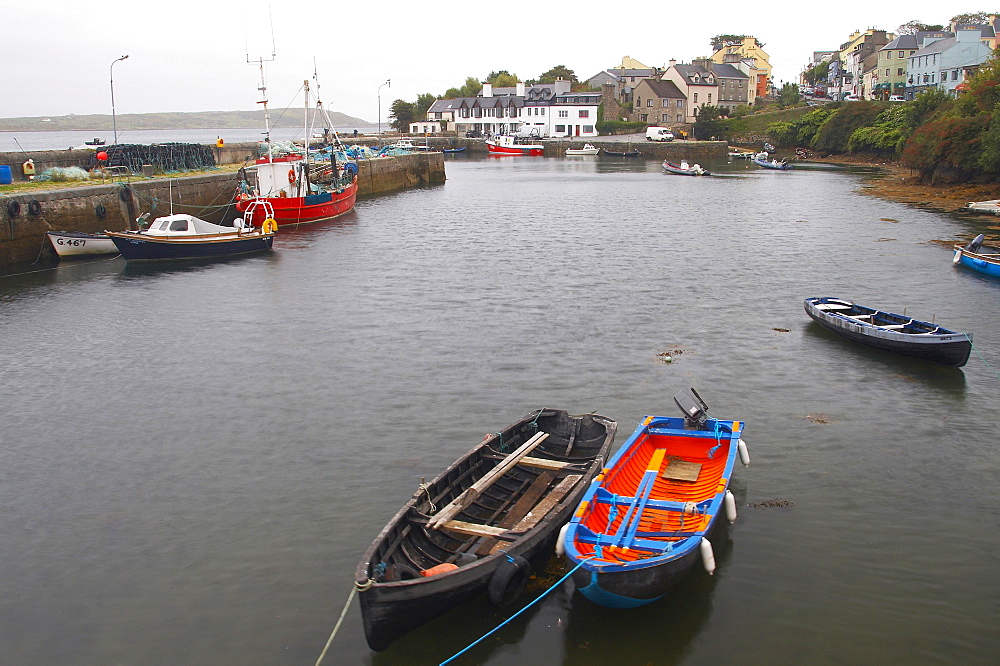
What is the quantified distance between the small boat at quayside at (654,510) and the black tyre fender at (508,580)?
0.62m

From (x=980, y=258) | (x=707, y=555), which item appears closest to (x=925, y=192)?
(x=980, y=258)

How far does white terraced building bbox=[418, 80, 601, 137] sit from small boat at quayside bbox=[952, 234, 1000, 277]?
4011 inches

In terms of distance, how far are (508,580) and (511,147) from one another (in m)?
117

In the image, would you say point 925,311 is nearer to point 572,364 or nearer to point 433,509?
point 572,364

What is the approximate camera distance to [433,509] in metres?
11.4

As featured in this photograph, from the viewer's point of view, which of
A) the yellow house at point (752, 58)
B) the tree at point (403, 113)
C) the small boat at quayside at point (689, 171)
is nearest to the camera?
the small boat at quayside at point (689, 171)

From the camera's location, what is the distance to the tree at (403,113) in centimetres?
15323

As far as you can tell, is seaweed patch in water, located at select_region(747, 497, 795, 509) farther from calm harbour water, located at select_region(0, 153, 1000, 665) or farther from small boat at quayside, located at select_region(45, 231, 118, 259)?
small boat at quayside, located at select_region(45, 231, 118, 259)

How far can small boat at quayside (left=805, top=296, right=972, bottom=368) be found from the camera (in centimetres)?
1989

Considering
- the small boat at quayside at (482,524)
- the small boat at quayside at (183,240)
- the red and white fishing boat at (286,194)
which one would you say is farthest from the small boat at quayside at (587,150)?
the small boat at quayside at (482,524)

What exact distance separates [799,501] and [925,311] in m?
16.0

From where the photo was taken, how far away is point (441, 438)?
1641 centimetres

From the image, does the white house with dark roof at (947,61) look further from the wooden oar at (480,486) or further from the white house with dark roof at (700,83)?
the wooden oar at (480,486)

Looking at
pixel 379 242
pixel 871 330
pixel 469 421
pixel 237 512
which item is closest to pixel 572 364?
pixel 469 421
